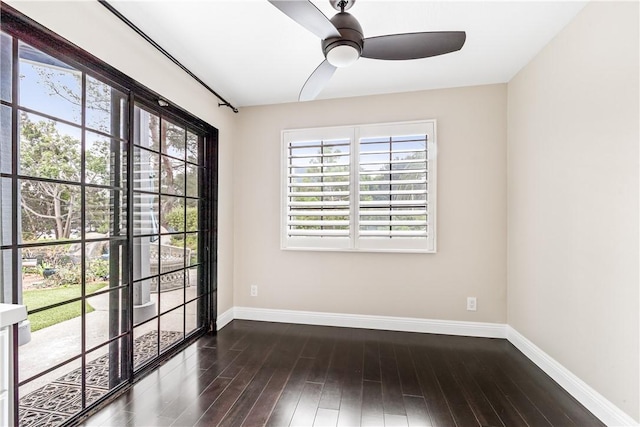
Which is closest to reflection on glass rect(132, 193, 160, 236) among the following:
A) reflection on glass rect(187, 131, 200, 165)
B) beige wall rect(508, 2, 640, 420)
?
reflection on glass rect(187, 131, 200, 165)

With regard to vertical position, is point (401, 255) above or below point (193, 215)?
below

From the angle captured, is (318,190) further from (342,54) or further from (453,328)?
(453,328)

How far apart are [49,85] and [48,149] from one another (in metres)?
0.35

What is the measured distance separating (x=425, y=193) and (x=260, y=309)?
2259 mm

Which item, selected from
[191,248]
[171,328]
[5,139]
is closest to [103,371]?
[171,328]

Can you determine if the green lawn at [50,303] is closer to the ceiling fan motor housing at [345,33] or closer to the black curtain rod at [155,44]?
the black curtain rod at [155,44]

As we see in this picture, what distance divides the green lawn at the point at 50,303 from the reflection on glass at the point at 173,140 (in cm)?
126

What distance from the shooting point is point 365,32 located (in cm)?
220

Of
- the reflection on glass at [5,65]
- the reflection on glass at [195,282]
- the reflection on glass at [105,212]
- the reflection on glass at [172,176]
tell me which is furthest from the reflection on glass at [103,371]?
the reflection on glass at [5,65]

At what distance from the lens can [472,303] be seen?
3098 millimetres

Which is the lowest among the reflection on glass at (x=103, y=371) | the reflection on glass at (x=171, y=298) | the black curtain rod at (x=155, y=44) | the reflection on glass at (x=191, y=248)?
the reflection on glass at (x=103, y=371)

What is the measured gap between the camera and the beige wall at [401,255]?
3066 millimetres

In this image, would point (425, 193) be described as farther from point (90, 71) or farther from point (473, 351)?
point (90, 71)

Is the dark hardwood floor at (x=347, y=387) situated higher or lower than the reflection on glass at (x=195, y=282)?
lower
